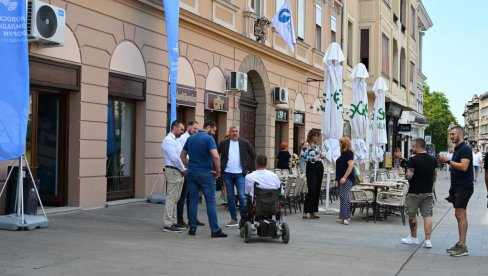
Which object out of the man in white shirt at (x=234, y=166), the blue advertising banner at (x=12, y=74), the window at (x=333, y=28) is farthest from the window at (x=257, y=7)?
the blue advertising banner at (x=12, y=74)

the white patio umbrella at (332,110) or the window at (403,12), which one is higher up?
the window at (403,12)

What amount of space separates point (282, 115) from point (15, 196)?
13.9 meters

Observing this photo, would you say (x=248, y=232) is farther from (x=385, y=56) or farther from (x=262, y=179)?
(x=385, y=56)

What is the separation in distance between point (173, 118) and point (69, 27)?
305 cm

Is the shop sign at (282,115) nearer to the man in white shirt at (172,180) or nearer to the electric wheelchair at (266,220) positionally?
the man in white shirt at (172,180)

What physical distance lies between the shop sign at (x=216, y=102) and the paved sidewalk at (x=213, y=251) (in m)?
5.95

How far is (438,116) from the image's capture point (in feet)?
317

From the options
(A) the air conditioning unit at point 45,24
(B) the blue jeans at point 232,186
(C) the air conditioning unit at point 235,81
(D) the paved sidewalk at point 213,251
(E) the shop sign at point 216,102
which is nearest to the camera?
(D) the paved sidewalk at point 213,251

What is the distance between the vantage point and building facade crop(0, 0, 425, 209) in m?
11.8

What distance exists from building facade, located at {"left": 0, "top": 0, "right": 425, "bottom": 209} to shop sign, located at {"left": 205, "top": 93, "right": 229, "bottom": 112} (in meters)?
0.03

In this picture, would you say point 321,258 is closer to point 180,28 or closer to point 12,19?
point 12,19

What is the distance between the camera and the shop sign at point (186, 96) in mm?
15056

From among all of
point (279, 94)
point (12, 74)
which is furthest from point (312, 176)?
point (279, 94)

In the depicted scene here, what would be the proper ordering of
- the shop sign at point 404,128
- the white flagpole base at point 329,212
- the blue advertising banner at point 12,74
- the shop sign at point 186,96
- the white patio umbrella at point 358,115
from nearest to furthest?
the blue advertising banner at point 12,74
the white flagpole base at point 329,212
the shop sign at point 186,96
the white patio umbrella at point 358,115
the shop sign at point 404,128
